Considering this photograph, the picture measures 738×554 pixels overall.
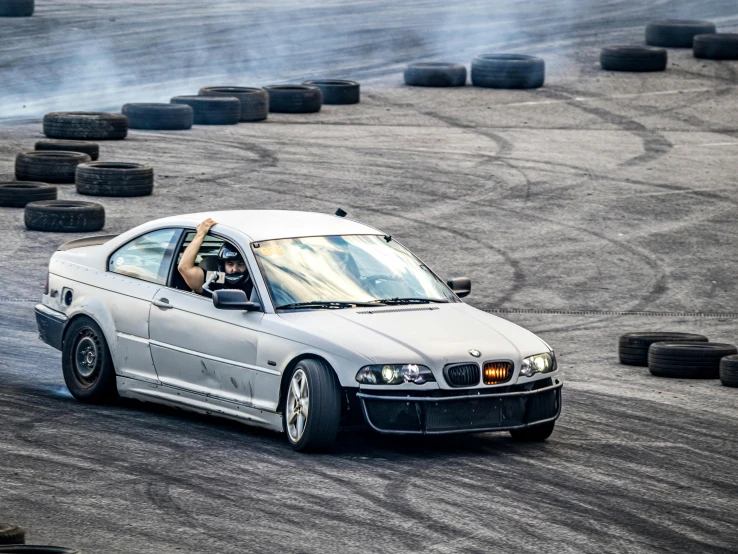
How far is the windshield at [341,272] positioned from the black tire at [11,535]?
3.02 meters

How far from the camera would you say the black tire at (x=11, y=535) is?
6039mm

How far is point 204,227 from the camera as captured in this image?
9594 mm

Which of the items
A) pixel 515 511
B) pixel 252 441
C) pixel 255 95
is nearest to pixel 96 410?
pixel 252 441

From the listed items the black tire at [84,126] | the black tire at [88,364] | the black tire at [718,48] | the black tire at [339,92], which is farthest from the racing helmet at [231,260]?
the black tire at [718,48]

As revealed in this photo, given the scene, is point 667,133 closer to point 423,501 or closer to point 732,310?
point 732,310

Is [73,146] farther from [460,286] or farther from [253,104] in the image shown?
[460,286]

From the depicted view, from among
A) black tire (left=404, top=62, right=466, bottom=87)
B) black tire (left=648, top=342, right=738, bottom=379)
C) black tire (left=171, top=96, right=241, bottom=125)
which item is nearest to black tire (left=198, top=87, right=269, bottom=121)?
black tire (left=171, top=96, right=241, bottom=125)

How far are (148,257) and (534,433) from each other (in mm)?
2856

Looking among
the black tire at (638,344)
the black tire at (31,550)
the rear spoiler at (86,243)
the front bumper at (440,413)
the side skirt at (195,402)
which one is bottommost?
the black tire at (638,344)

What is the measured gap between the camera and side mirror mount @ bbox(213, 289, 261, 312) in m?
8.81

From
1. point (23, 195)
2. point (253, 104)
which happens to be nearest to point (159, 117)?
point (253, 104)

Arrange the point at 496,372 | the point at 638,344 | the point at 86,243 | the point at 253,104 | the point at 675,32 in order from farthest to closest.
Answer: the point at 675,32, the point at 253,104, the point at 638,344, the point at 86,243, the point at 496,372

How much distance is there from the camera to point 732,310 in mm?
15922

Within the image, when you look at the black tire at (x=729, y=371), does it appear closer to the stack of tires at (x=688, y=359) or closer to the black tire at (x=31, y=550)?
the stack of tires at (x=688, y=359)
